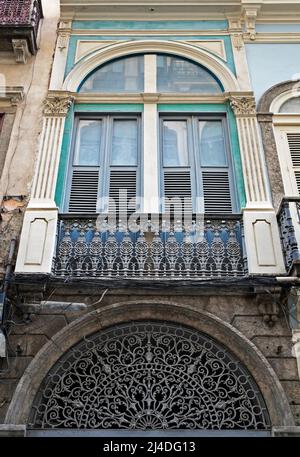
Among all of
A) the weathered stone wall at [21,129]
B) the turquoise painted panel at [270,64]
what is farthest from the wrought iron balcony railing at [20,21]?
the turquoise painted panel at [270,64]

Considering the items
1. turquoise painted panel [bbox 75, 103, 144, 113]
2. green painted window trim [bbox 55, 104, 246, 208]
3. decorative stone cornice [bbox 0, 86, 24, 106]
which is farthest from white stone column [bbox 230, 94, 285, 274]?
decorative stone cornice [bbox 0, 86, 24, 106]

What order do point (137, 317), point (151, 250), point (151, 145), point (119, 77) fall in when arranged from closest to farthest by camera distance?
point (137, 317) → point (151, 250) → point (151, 145) → point (119, 77)

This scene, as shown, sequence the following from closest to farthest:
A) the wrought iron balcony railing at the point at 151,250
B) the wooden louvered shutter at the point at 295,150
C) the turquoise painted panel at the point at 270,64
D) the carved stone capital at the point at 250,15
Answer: the wrought iron balcony railing at the point at 151,250
the wooden louvered shutter at the point at 295,150
the turquoise painted panel at the point at 270,64
the carved stone capital at the point at 250,15

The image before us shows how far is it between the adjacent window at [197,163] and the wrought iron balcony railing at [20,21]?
2748 mm

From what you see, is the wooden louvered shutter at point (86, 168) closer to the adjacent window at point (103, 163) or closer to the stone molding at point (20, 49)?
the adjacent window at point (103, 163)

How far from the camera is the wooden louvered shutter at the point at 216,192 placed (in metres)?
7.12

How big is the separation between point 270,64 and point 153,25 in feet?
7.32

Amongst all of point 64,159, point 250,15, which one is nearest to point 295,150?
point 250,15

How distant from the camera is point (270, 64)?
8.59 metres

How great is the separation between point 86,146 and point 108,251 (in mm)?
2164

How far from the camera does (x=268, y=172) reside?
7.26 m

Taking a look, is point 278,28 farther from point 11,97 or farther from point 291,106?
point 11,97

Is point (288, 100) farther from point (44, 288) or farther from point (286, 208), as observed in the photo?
point (44, 288)
